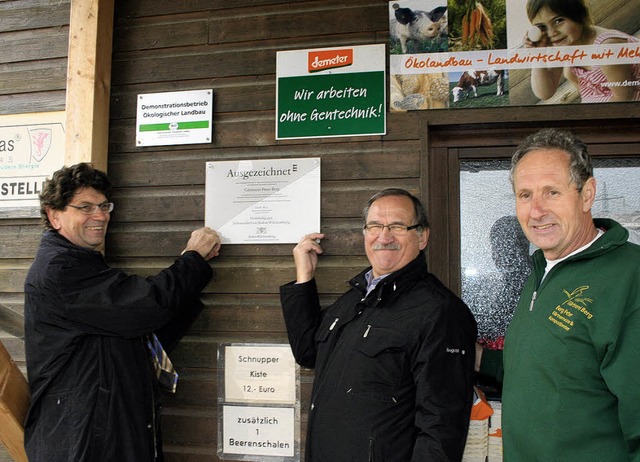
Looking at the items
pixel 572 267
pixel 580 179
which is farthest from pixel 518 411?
pixel 580 179

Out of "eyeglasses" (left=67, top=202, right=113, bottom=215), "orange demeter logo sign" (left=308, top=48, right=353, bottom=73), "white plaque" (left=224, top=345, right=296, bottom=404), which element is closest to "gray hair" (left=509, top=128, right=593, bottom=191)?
"orange demeter logo sign" (left=308, top=48, right=353, bottom=73)

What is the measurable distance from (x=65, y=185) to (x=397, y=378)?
1768 mm

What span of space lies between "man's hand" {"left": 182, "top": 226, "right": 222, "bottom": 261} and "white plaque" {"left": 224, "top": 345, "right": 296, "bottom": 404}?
0.53 meters

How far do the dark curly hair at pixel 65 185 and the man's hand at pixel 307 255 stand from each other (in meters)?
1.02

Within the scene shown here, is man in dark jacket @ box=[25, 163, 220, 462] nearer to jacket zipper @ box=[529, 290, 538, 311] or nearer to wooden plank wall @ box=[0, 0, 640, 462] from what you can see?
wooden plank wall @ box=[0, 0, 640, 462]

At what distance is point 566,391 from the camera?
1.58 meters

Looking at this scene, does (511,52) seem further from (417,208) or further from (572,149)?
(572,149)

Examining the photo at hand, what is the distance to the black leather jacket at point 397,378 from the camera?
2.00m

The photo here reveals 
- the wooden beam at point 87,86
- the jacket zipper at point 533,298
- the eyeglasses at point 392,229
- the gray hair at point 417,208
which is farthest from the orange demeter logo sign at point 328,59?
the jacket zipper at point 533,298

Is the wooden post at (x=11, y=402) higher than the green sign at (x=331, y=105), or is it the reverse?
the green sign at (x=331, y=105)

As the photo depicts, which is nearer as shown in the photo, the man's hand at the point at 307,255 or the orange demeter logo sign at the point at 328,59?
the man's hand at the point at 307,255

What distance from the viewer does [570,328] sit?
1.61m

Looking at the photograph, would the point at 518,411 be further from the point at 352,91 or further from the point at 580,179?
the point at 352,91

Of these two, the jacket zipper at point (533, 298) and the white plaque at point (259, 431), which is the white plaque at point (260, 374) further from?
the jacket zipper at point (533, 298)
